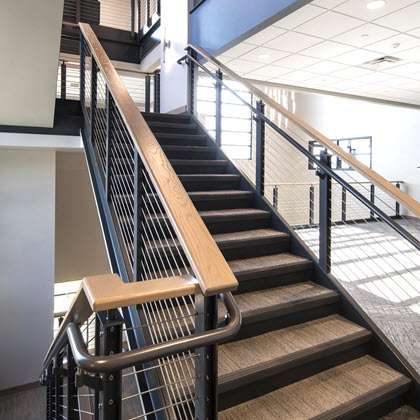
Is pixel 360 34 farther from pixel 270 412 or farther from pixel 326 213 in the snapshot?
pixel 270 412

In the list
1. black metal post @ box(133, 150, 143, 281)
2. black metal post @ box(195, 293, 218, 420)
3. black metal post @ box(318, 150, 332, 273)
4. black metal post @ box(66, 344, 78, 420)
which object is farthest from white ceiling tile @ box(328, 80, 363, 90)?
black metal post @ box(66, 344, 78, 420)

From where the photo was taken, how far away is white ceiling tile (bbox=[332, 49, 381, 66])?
4.32 metres

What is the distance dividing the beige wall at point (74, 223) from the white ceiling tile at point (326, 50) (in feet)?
15.5

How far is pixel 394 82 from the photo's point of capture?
5598mm

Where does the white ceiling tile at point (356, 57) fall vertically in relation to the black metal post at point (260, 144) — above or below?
above

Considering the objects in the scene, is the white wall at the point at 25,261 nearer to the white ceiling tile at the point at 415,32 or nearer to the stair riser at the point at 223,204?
the stair riser at the point at 223,204

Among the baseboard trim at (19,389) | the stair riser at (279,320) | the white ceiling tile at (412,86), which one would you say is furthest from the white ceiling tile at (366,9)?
the baseboard trim at (19,389)

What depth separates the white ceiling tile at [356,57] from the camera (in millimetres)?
4316

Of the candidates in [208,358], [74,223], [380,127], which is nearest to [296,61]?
[208,358]

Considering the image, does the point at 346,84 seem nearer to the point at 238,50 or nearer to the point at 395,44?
the point at 395,44

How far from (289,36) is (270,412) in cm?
362

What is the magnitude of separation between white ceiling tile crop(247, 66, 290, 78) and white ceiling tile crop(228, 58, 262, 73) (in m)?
0.12

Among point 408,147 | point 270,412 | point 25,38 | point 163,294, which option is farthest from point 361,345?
point 408,147

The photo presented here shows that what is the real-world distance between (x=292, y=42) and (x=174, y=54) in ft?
7.50
